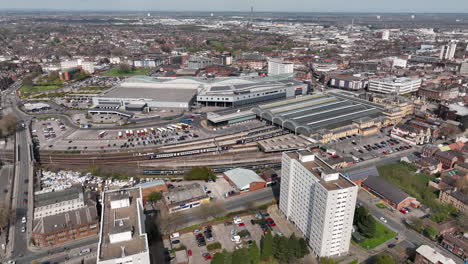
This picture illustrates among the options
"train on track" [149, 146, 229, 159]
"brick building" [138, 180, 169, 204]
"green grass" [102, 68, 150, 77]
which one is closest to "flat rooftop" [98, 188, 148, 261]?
"brick building" [138, 180, 169, 204]

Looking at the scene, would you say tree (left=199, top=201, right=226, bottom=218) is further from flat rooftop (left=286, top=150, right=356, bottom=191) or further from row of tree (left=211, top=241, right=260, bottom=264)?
flat rooftop (left=286, top=150, right=356, bottom=191)

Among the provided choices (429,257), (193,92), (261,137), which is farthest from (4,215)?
(193,92)

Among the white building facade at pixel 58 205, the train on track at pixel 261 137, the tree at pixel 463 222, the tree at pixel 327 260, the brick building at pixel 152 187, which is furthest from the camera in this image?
the train on track at pixel 261 137

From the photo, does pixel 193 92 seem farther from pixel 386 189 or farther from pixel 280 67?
pixel 386 189

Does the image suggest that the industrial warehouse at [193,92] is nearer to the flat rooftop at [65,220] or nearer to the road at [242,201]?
the road at [242,201]

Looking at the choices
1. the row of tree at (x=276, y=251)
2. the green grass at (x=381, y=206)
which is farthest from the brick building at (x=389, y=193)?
the row of tree at (x=276, y=251)

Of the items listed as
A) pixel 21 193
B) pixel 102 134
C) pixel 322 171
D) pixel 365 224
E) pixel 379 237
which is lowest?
pixel 379 237
